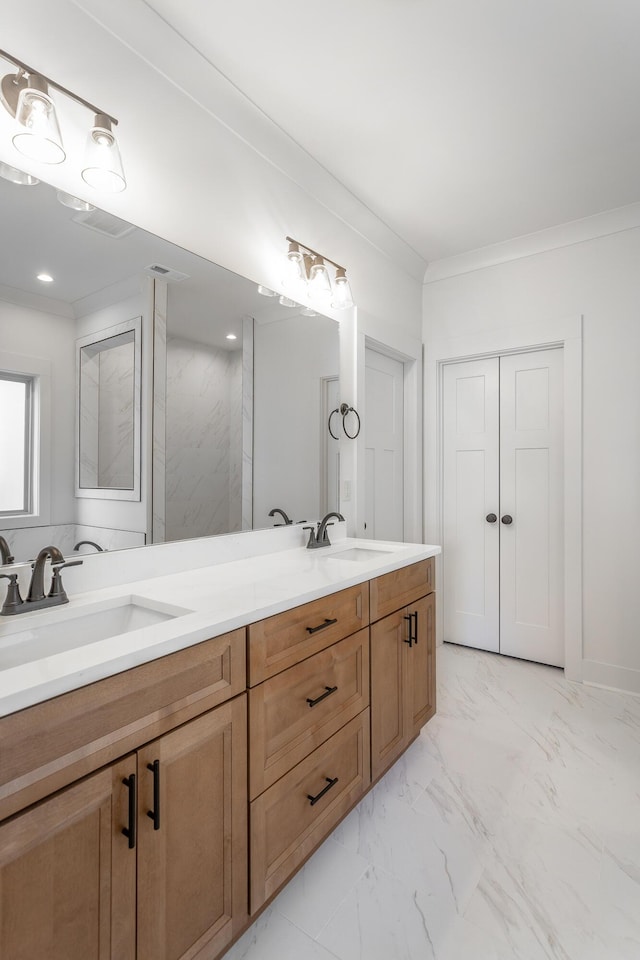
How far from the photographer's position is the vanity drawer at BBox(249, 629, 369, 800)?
1228mm

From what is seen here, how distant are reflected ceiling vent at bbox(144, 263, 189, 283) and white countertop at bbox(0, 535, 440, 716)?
1018 millimetres

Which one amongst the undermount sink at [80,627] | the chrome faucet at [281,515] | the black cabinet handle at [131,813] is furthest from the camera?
the chrome faucet at [281,515]

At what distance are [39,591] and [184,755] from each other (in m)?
0.55

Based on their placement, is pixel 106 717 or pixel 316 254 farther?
pixel 316 254

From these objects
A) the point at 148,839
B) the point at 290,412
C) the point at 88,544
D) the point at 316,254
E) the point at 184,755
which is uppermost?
the point at 316,254

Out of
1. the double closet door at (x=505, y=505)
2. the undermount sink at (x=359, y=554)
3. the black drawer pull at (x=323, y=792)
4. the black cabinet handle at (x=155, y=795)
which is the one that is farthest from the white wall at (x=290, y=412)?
the double closet door at (x=505, y=505)

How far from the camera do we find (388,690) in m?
1.84

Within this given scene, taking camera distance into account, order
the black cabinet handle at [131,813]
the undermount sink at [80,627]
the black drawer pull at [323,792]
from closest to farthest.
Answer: the black cabinet handle at [131,813], the undermount sink at [80,627], the black drawer pull at [323,792]

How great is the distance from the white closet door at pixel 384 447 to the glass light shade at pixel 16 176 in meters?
1.94

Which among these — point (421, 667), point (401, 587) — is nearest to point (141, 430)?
point (401, 587)

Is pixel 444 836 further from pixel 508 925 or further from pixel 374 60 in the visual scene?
pixel 374 60

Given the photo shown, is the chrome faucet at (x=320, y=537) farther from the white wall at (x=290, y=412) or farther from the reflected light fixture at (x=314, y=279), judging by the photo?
the reflected light fixture at (x=314, y=279)

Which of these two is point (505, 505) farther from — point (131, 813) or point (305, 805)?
point (131, 813)

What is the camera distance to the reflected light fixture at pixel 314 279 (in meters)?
2.20
